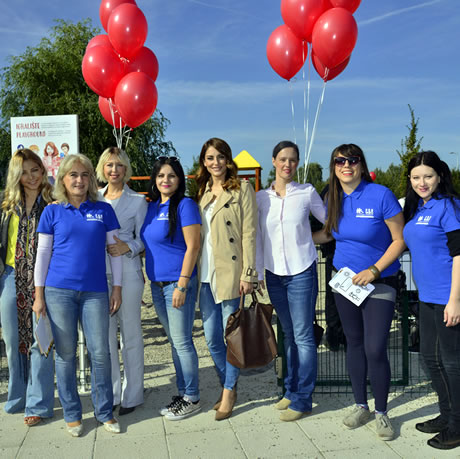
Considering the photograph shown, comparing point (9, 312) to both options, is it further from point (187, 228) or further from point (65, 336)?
point (187, 228)

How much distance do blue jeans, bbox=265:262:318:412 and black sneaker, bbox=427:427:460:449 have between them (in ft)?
2.98

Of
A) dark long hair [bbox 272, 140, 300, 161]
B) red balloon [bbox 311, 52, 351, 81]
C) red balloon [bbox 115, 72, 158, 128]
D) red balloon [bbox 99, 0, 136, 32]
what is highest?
red balloon [bbox 99, 0, 136, 32]

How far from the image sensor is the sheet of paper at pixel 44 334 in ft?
10.5

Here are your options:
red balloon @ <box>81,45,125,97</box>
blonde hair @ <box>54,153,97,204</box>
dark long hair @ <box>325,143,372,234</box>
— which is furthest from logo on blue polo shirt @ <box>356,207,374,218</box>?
red balloon @ <box>81,45,125,97</box>

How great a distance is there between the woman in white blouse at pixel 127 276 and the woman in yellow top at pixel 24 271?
18.8 inches

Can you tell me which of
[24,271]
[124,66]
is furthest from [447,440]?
[124,66]

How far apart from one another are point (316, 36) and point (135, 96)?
243 centimetres

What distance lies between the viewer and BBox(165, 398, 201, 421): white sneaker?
138 inches

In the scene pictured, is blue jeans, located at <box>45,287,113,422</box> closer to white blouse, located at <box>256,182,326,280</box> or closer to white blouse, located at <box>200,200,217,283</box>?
white blouse, located at <box>200,200,217,283</box>

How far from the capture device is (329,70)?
6664 mm

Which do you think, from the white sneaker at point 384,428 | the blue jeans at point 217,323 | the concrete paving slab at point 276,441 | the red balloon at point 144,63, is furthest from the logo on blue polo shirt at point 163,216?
the red balloon at point 144,63

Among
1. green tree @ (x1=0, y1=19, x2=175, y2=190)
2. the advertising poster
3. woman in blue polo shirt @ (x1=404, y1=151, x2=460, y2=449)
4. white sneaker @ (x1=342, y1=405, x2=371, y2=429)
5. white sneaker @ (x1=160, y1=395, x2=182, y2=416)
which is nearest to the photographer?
woman in blue polo shirt @ (x1=404, y1=151, x2=460, y2=449)

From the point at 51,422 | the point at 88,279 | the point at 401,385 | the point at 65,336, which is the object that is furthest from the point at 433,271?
the point at 51,422

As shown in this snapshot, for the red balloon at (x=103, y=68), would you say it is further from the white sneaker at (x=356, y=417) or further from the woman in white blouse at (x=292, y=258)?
the white sneaker at (x=356, y=417)
